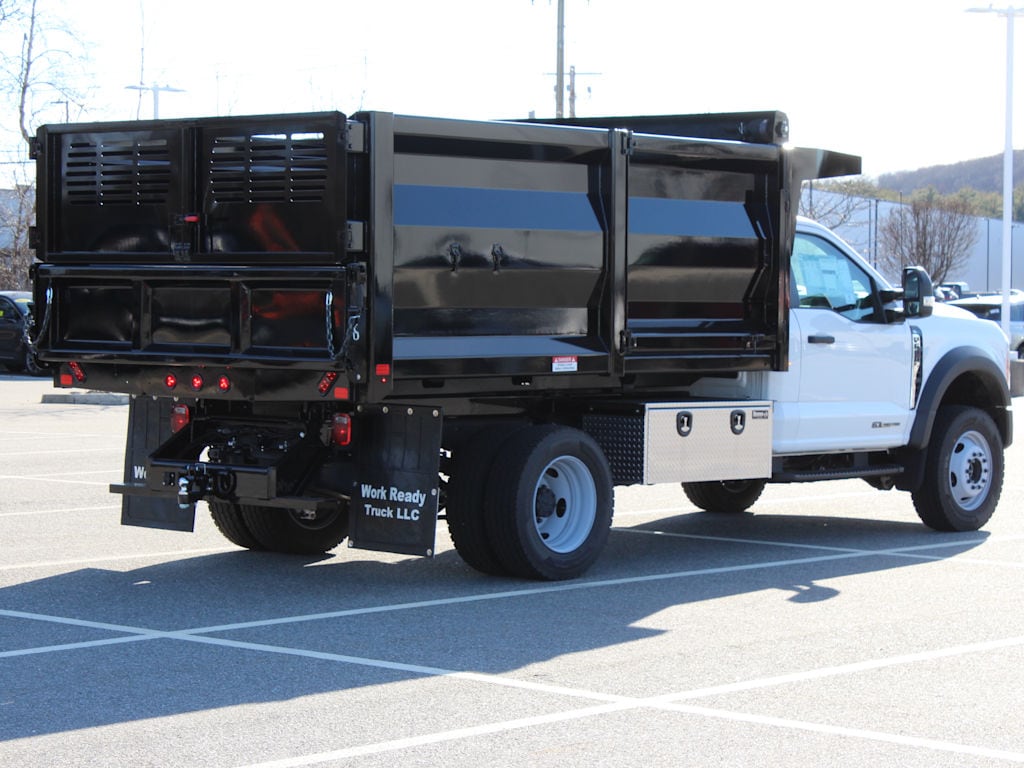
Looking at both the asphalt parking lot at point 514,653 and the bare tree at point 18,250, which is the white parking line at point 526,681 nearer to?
the asphalt parking lot at point 514,653

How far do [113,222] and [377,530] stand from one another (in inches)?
95.6

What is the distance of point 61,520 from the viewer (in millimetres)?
12047

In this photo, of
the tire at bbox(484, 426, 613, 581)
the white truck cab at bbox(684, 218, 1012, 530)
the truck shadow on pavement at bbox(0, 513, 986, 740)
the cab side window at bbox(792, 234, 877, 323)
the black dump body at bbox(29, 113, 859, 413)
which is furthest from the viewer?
the cab side window at bbox(792, 234, 877, 323)

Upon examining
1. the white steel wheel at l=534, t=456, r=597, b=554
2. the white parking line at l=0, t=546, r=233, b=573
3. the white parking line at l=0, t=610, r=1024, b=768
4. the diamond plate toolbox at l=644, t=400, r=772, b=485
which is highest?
the diamond plate toolbox at l=644, t=400, r=772, b=485

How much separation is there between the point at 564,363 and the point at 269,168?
7.05 feet

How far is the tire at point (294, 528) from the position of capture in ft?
34.3

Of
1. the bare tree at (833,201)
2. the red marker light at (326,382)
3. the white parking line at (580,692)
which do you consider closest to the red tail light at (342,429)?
the red marker light at (326,382)

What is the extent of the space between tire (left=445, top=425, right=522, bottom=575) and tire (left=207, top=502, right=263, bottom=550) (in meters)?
1.71

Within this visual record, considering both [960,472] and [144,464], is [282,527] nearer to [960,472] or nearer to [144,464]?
[144,464]

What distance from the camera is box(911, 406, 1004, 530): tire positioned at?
12094mm

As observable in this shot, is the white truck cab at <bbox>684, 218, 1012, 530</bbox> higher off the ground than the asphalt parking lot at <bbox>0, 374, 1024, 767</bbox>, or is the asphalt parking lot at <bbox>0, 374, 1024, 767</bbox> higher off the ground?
the white truck cab at <bbox>684, 218, 1012, 530</bbox>

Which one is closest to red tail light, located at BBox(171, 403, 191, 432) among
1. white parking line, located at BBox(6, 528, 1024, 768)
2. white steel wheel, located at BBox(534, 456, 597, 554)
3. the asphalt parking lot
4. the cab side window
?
the asphalt parking lot

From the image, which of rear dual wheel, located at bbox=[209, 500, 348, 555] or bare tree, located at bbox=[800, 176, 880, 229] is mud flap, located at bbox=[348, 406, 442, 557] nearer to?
rear dual wheel, located at bbox=[209, 500, 348, 555]

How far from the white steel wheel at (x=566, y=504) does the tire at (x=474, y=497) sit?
0.40 m
